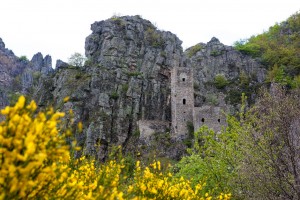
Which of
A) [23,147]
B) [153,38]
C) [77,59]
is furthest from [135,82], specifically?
[23,147]

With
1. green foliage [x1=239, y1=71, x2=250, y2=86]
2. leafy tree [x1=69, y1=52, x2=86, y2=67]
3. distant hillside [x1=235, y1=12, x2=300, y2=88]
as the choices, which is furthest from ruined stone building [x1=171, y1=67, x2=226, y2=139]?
leafy tree [x1=69, y1=52, x2=86, y2=67]

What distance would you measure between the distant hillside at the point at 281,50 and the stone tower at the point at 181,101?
19604 millimetres

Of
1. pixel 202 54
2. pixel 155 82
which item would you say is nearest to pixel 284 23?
pixel 202 54

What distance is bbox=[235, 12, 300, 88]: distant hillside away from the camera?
62594 mm

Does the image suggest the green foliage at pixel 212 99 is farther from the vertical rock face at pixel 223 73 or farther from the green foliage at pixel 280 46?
the green foliage at pixel 280 46

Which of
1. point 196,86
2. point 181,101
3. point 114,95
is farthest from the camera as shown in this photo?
point 196,86

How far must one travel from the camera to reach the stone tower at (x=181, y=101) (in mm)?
45125

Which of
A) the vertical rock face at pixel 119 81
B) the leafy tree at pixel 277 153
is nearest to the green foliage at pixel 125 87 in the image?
the vertical rock face at pixel 119 81

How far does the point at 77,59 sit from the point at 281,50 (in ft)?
139

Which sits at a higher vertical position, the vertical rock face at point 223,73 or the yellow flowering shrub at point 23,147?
the vertical rock face at point 223,73

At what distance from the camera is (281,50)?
70.8m

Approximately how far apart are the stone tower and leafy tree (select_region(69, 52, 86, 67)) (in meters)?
21.6

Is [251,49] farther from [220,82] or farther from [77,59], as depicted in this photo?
[77,59]

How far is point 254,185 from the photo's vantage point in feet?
37.7
